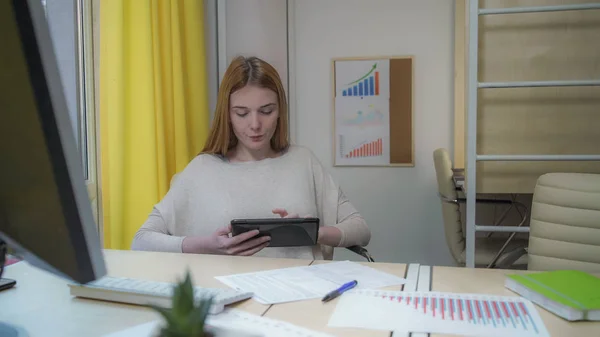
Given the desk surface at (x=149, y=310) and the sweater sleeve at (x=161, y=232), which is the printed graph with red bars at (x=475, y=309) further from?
the sweater sleeve at (x=161, y=232)

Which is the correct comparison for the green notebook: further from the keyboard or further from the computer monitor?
the computer monitor

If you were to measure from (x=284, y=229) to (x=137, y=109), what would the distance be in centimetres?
112

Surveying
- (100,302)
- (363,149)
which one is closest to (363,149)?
(363,149)

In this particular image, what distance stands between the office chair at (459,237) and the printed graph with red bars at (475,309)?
1.50 meters

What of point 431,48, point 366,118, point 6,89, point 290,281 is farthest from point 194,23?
point 6,89

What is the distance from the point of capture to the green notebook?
982mm

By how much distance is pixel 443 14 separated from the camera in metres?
3.50

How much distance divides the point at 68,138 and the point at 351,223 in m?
1.38

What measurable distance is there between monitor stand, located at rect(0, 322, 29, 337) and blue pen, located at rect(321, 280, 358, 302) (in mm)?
554

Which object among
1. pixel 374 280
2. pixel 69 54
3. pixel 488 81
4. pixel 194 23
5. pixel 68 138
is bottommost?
pixel 374 280

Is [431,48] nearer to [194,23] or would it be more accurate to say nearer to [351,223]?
[194,23]

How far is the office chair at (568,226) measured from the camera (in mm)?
1642

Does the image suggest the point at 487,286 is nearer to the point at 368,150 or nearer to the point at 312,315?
the point at 312,315

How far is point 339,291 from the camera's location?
1.14 metres
